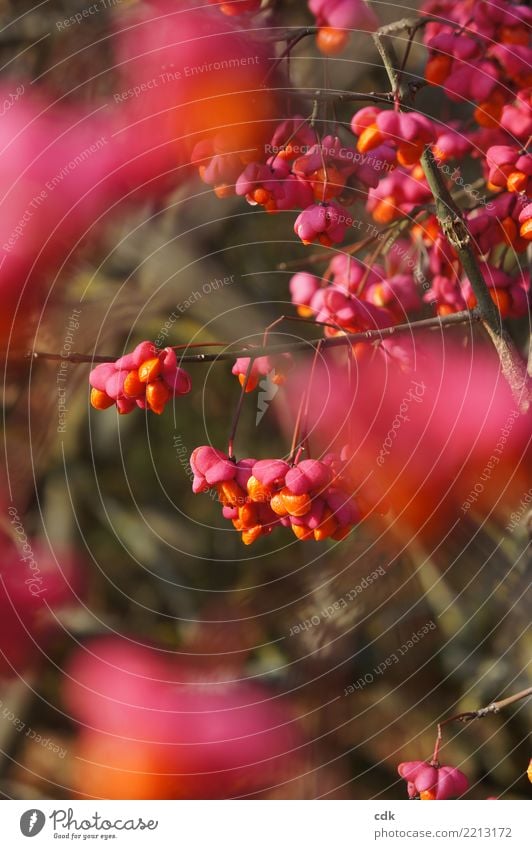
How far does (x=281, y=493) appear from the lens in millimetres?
611

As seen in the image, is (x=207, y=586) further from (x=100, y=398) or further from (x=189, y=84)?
(x=189, y=84)

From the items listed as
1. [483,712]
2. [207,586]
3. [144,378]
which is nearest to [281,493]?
[144,378]

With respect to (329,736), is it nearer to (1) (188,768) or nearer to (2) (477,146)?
(1) (188,768)

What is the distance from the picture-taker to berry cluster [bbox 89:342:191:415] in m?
0.62

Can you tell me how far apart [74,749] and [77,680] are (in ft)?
0.20

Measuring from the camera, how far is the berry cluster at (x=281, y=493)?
2.00 ft

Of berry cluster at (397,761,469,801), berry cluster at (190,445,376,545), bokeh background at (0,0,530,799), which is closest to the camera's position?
berry cluster at (190,445,376,545)

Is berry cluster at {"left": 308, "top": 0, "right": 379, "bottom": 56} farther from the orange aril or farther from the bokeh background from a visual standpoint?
the orange aril

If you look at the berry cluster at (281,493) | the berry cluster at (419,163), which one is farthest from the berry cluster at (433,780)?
the berry cluster at (419,163)

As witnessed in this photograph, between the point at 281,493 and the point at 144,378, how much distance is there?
0.38 ft
